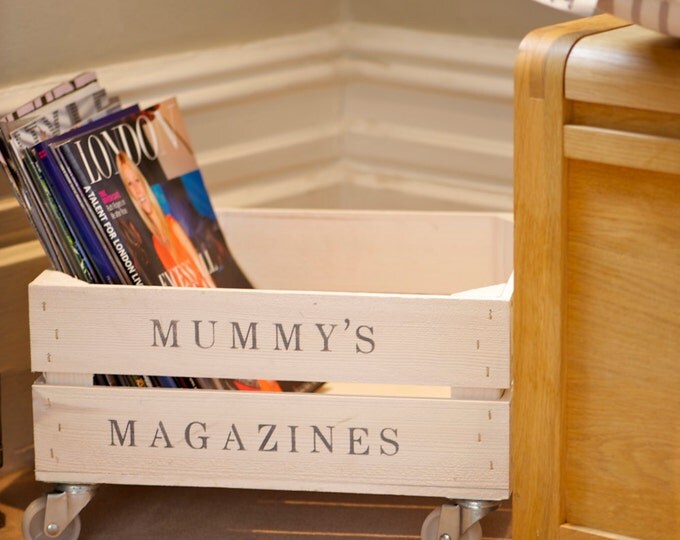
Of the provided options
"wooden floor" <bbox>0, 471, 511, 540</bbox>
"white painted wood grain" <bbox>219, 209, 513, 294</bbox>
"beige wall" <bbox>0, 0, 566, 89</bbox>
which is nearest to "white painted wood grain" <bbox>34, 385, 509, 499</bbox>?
"wooden floor" <bbox>0, 471, 511, 540</bbox>

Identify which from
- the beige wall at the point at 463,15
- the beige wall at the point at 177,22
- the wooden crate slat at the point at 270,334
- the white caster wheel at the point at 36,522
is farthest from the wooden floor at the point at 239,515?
the beige wall at the point at 463,15

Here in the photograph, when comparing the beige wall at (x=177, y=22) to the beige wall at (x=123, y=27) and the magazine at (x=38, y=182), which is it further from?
the magazine at (x=38, y=182)

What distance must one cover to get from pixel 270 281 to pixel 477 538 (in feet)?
1.61

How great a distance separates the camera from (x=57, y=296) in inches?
44.2

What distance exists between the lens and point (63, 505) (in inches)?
46.0

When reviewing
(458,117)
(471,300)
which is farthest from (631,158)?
→ (458,117)

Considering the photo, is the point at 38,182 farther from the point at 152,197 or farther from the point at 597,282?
the point at 597,282

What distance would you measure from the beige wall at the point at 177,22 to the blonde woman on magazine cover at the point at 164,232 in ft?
0.76

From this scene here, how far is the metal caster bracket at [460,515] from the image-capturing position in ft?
3.64

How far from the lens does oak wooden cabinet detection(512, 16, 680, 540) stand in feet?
2.96

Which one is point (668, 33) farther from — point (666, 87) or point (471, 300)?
point (471, 300)

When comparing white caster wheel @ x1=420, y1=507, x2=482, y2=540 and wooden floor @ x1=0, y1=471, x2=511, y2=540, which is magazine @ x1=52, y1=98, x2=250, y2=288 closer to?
wooden floor @ x1=0, y1=471, x2=511, y2=540

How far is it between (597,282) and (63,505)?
23.9 inches

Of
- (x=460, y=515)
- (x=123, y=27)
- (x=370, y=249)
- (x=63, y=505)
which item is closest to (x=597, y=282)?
(x=460, y=515)
